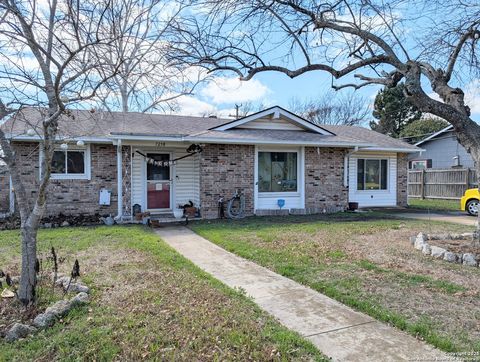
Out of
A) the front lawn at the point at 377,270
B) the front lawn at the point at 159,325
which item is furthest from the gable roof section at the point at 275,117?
the front lawn at the point at 159,325

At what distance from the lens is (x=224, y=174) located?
1175 cm

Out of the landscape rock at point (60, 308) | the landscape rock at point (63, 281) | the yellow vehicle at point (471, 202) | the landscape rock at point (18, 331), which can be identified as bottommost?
the landscape rock at point (18, 331)

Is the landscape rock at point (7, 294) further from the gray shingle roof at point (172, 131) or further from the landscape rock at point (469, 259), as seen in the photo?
the landscape rock at point (469, 259)

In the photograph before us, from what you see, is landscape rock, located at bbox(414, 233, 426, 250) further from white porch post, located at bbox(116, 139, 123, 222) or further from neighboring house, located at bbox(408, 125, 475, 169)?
neighboring house, located at bbox(408, 125, 475, 169)

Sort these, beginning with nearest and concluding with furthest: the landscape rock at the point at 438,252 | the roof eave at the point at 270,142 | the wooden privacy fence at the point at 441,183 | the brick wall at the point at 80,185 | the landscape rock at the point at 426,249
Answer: the landscape rock at the point at 438,252, the landscape rock at the point at 426,249, the brick wall at the point at 80,185, the roof eave at the point at 270,142, the wooden privacy fence at the point at 441,183

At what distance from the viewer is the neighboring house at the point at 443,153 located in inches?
910

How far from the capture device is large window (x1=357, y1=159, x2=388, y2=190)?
50.1 feet

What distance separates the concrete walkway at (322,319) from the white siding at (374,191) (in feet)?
32.7

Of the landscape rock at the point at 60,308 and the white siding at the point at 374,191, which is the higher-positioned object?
the white siding at the point at 374,191

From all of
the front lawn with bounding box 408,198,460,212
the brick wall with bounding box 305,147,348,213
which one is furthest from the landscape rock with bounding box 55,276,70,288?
the front lawn with bounding box 408,198,460,212

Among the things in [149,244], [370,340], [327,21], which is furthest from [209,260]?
[327,21]

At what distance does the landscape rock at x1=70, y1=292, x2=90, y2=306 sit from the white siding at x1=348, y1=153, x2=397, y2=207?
12.5 metres

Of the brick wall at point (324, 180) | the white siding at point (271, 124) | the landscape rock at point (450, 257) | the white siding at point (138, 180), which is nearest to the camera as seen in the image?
the landscape rock at point (450, 257)

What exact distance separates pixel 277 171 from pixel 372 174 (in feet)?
16.8
